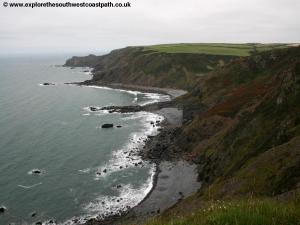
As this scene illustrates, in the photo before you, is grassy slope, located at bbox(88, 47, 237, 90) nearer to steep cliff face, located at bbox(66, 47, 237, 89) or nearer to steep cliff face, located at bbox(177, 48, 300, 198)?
steep cliff face, located at bbox(66, 47, 237, 89)

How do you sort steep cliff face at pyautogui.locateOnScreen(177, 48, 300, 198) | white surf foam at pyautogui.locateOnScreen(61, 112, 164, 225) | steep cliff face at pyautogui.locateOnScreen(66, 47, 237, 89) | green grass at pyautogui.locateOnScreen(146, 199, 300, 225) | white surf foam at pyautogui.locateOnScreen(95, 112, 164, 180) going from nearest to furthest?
green grass at pyautogui.locateOnScreen(146, 199, 300, 225) → steep cliff face at pyautogui.locateOnScreen(177, 48, 300, 198) → white surf foam at pyautogui.locateOnScreen(61, 112, 164, 225) → white surf foam at pyautogui.locateOnScreen(95, 112, 164, 180) → steep cliff face at pyautogui.locateOnScreen(66, 47, 237, 89)

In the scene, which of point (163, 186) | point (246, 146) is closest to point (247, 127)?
point (246, 146)

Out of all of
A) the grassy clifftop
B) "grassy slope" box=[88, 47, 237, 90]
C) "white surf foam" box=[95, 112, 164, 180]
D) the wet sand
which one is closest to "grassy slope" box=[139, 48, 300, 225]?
the wet sand

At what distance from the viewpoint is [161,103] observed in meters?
124

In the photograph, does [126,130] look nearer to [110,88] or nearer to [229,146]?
[229,146]

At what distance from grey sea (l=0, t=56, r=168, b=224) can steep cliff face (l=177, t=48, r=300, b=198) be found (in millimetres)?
11235

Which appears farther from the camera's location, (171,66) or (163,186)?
(171,66)

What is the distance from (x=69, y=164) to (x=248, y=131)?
32363 mm

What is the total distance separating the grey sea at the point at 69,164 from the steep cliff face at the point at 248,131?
11.2m

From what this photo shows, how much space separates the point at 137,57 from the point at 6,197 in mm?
142829

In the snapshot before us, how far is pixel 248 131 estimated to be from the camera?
51.6 metres

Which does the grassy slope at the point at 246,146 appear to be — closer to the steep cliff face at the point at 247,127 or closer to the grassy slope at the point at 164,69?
the steep cliff face at the point at 247,127

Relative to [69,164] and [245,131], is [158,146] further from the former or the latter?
[245,131]

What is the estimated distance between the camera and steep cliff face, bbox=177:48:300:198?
3222 centimetres
